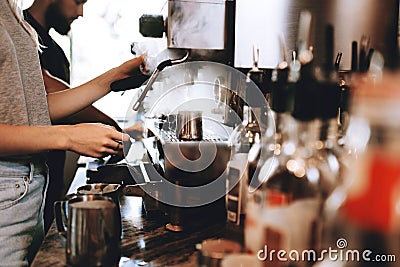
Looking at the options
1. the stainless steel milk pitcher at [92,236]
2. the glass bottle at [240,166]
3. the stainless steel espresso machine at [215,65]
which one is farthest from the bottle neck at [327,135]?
the stainless steel milk pitcher at [92,236]

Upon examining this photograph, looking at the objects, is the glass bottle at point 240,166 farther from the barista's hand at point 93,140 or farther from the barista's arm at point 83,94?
the barista's arm at point 83,94

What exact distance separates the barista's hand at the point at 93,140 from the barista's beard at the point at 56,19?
1459 millimetres

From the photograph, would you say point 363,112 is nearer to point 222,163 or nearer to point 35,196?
point 222,163

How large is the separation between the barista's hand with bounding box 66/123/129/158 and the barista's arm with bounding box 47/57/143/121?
517mm

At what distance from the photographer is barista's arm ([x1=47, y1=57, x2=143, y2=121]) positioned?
1.81 m

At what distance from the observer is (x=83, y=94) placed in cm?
186

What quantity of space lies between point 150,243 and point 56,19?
1.74 m

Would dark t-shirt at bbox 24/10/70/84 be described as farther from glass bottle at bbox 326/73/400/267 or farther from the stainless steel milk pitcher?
glass bottle at bbox 326/73/400/267

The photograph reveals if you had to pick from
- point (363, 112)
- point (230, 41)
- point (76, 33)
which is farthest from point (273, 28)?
point (76, 33)

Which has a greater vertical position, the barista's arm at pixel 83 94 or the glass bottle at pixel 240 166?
the barista's arm at pixel 83 94

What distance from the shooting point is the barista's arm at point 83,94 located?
1812 millimetres

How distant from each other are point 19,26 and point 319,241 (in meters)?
0.98

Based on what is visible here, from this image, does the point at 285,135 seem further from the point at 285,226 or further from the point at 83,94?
the point at 83,94

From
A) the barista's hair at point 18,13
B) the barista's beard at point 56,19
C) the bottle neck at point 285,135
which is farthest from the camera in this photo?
the barista's beard at point 56,19
